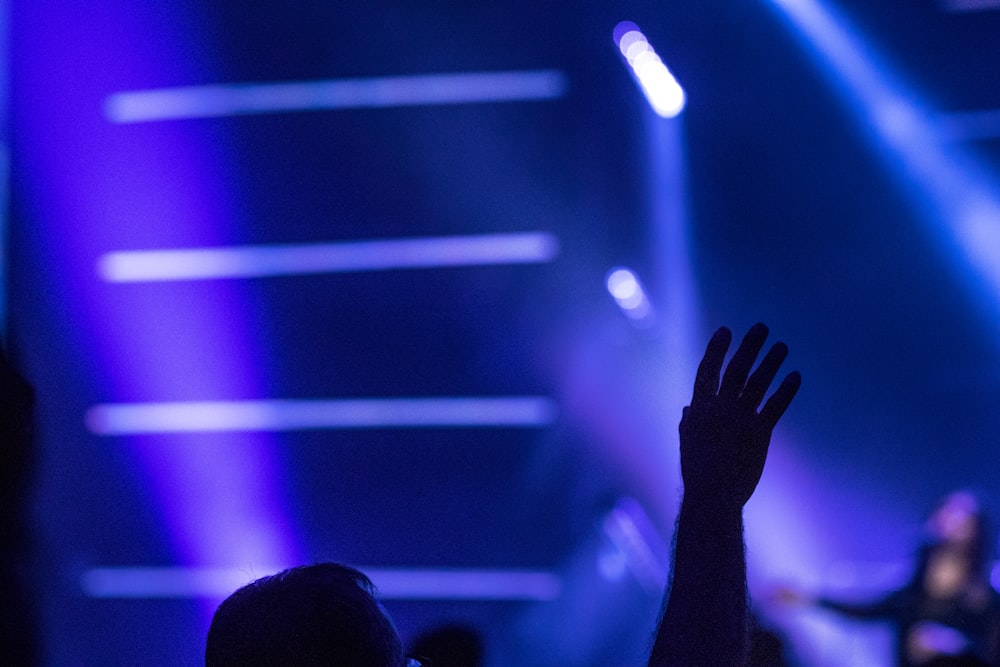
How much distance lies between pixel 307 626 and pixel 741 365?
1.28 ft

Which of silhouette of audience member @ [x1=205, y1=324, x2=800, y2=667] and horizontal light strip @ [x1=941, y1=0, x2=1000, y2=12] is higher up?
horizontal light strip @ [x1=941, y1=0, x2=1000, y2=12]

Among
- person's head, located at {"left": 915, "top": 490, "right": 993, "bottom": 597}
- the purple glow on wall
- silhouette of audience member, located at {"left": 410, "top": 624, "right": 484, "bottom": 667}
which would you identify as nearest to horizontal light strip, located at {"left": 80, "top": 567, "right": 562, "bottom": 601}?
the purple glow on wall

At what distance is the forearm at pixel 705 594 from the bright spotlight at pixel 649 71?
386 centimetres

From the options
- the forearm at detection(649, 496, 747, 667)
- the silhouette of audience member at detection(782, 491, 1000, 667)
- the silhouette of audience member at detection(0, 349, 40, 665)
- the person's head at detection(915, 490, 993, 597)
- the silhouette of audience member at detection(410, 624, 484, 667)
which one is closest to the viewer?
the forearm at detection(649, 496, 747, 667)

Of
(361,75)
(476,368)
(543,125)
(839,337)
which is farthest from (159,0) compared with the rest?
(839,337)

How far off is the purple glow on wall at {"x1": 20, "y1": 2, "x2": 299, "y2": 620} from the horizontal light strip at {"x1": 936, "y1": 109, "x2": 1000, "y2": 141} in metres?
3.49

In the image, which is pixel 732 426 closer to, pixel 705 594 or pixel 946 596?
pixel 705 594

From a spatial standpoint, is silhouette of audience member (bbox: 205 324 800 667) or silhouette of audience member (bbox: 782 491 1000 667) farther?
silhouette of audience member (bbox: 782 491 1000 667)

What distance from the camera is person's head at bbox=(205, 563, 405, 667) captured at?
0.69 m

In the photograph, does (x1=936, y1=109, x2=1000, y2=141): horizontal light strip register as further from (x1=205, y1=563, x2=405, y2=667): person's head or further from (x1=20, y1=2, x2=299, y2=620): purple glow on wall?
(x1=205, y1=563, x2=405, y2=667): person's head

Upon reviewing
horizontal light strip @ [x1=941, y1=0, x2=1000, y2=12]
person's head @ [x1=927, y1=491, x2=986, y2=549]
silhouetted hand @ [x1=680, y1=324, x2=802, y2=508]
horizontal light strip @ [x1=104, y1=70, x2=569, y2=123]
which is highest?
horizontal light strip @ [x1=941, y1=0, x2=1000, y2=12]

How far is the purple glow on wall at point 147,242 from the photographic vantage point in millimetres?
4605

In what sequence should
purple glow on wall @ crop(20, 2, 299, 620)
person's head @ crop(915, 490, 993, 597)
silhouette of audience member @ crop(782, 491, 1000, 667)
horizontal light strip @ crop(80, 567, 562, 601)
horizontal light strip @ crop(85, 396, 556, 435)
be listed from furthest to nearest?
purple glow on wall @ crop(20, 2, 299, 620)
horizontal light strip @ crop(85, 396, 556, 435)
horizontal light strip @ crop(80, 567, 562, 601)
person's head @ crop(915, 490, 993, 597)
silhouette of audience member @ crop(782, 491, 1000, 667)

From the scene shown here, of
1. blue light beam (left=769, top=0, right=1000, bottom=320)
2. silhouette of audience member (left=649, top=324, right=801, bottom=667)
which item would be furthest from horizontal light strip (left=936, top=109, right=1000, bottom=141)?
silhouette of audience member (left=649, top=324, right=801, bottom=667)
